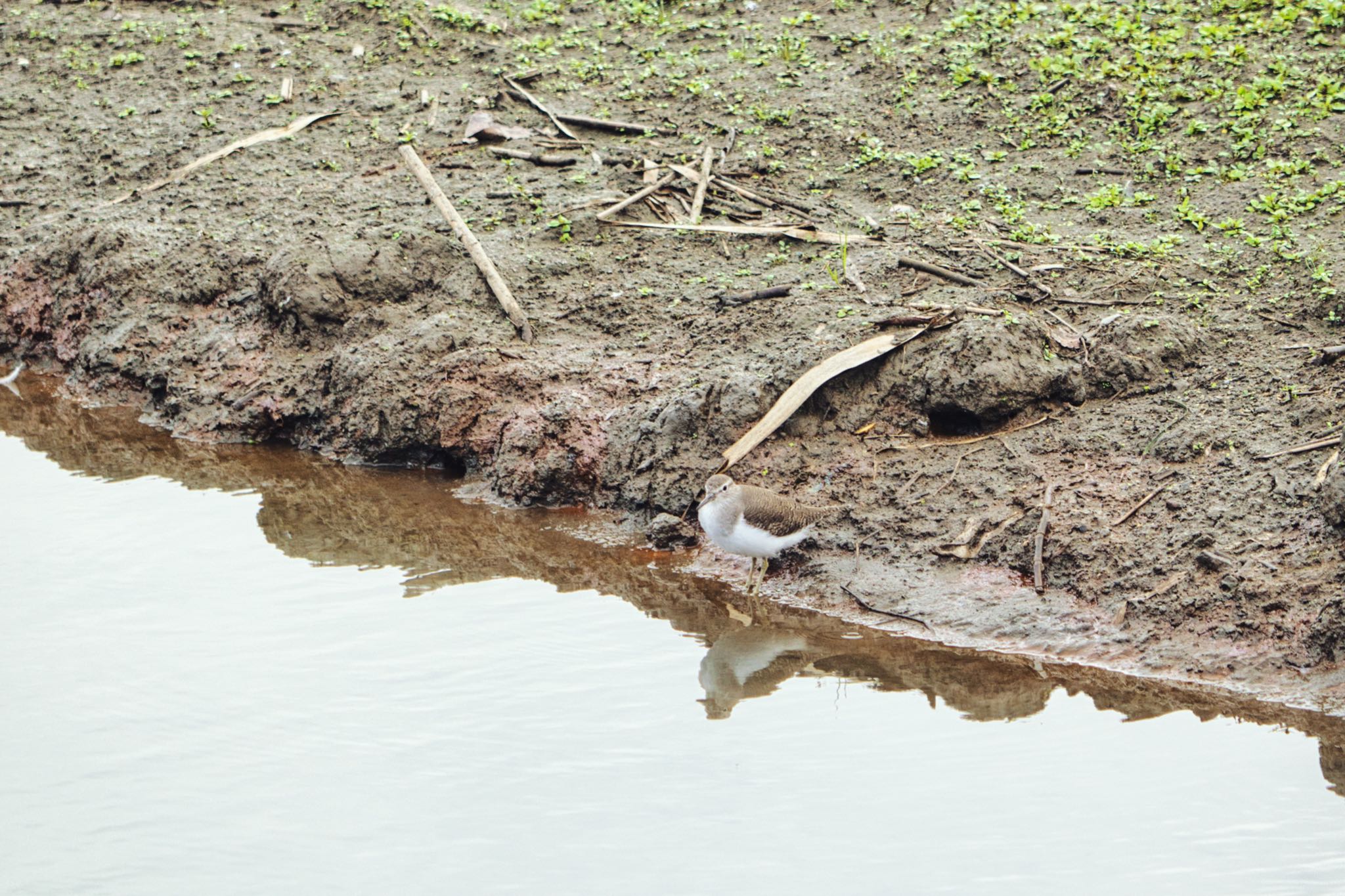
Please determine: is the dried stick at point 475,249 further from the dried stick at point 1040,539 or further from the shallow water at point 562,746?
the dried stick at point 1040,539

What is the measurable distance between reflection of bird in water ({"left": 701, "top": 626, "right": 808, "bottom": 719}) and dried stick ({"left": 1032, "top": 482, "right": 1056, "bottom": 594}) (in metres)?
1.24

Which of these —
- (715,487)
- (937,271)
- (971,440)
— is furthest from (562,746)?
(937,271)

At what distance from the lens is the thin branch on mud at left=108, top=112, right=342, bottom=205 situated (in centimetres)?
1135

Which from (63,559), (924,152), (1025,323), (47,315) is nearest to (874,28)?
(924,152)

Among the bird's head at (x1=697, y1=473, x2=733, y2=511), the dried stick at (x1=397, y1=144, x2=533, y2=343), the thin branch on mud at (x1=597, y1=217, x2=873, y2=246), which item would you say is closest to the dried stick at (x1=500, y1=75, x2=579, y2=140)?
the dried stick at (x1=397, y1=144, x2=533, y2=343)

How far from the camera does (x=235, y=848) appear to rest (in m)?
5.00

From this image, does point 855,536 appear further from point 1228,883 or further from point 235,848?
point 235,848

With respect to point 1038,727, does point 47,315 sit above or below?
below

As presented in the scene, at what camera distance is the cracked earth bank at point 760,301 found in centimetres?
667

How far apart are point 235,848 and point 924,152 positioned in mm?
7931

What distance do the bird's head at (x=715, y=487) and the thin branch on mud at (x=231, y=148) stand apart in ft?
22.7

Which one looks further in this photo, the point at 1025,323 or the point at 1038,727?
the point at 1025,323

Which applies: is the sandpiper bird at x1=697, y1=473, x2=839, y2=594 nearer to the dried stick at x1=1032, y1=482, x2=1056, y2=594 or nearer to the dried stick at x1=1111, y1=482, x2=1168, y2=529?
the dried stick at x1=1032, y1=482, x2=1056, y2=594

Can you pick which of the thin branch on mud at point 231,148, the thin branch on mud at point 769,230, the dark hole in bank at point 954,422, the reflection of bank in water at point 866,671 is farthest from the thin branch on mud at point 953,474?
the thin branch on mud at point 231,148
